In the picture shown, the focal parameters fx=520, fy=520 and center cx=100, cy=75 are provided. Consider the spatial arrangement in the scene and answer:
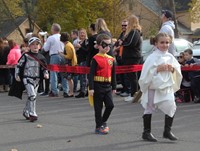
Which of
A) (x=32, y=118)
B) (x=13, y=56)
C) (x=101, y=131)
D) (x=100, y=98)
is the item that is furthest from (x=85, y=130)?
(x=13, y=56)

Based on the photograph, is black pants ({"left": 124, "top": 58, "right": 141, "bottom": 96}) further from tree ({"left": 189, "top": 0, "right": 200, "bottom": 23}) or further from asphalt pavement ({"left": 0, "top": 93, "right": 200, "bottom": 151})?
tree ({"left": 189, "top": 0, "right": 200, "bottom": 23})

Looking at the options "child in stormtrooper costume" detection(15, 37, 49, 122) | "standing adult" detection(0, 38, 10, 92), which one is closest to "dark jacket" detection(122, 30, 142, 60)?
"child in stormtrooper costume" detection(15, 37, 49, 122)

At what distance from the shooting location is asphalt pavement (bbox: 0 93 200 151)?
813cm

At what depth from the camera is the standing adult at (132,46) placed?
1304 centimetres

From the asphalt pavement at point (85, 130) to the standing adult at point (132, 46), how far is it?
2.15 ft

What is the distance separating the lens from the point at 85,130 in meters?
9.57

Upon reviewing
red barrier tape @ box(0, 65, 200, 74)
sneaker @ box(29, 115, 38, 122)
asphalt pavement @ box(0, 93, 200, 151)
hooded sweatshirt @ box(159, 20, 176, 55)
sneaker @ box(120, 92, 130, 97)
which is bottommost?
asphalt pavement @ box(0, 93, 200, 151)

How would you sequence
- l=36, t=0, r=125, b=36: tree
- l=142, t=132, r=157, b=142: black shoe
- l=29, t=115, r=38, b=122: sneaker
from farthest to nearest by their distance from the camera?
l=36, t=0, r=125, b=36: tree < l=29, t=115, r=38, b=122: sneaker < l=142, t=132, r=157, b=142: black shoe

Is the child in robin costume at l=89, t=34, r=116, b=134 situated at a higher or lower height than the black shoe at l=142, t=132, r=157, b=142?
higher

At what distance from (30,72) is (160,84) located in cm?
357

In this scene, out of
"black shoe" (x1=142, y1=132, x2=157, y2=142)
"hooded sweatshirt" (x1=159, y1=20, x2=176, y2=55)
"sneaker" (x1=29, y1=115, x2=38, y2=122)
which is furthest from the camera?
"hooded sweatshirt" (x1=159, y1=20, x2=176, y2=55)

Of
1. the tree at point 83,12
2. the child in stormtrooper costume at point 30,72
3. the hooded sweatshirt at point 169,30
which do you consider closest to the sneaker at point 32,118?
the child in stormtrooper costume at point 30,72

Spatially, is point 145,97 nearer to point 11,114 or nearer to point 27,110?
point 27,110

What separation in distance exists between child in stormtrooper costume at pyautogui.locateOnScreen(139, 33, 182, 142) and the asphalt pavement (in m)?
0.38
